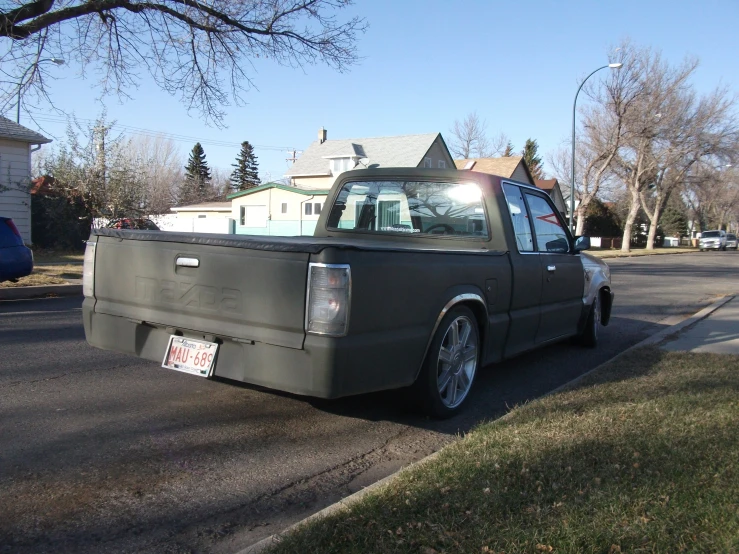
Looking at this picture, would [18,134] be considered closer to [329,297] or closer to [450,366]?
[450,366]

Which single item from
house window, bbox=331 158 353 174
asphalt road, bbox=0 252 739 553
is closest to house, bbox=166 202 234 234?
house window, bbox=331 158 353 174

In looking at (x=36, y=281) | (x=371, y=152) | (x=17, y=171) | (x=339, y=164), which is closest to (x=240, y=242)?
(x=36, y=281)

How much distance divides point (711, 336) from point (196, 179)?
64889 millimetres

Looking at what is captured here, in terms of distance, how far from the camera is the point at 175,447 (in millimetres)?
3877

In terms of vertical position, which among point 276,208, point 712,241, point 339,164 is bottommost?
point 712,241

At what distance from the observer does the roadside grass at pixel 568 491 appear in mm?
2578

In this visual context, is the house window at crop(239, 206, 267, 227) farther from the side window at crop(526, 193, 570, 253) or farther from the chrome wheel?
the chrome wheel

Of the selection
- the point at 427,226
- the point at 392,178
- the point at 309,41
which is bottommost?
the point at 427,226

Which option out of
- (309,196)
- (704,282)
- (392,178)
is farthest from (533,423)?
(309,196)

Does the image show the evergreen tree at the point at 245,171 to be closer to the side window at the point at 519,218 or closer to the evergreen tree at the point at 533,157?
the evergreen tree at the point at 533,157

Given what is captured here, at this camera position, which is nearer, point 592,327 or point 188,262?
point 188,262

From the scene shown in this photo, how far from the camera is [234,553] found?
2.69m

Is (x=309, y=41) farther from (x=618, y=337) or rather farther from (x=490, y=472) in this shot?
(x=490, y=472)

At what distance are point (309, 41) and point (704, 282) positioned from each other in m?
13.3
